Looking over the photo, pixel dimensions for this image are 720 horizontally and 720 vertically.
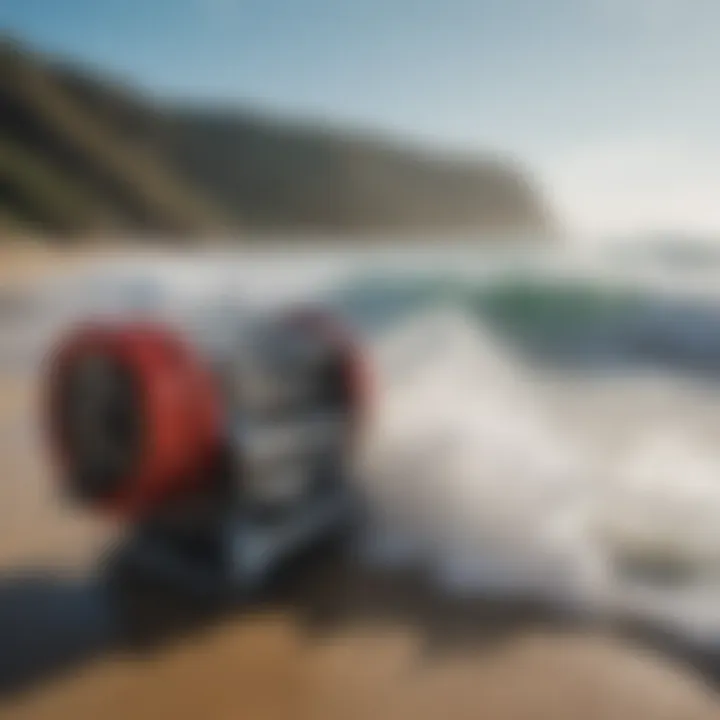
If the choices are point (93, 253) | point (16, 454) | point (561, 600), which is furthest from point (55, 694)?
point (561, 600)

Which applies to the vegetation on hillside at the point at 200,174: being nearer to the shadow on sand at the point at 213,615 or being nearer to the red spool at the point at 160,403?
the red spool at the point at 160,403

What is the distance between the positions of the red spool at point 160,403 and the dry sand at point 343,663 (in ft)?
0.80

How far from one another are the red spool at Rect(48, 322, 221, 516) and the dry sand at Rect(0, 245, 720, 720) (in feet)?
0.80

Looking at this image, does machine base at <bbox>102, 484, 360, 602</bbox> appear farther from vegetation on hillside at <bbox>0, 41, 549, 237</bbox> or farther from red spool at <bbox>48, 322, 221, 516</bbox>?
vegetation on hillside at <bbox>0, 41, 549, 237</bbox>

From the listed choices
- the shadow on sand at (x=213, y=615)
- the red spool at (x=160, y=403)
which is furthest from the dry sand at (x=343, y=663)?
the red spool at (x=160, y=403)

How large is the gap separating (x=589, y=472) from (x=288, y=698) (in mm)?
566

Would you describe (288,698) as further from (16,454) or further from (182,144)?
(182,144)

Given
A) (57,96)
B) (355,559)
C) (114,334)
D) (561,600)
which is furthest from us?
(355,559)

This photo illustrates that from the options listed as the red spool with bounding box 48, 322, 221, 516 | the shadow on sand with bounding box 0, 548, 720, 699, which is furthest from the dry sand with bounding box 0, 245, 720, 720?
the red spool with bounding box 48, 322, 221, 516

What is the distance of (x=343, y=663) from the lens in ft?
3.45

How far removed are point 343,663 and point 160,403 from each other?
1.54ft

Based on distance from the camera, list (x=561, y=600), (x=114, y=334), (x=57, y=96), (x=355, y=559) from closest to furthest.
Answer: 1. (x=114, y=334)
2. (x=57, y=96)
3. (x=561, y=600)
4. (x=355, y=559)

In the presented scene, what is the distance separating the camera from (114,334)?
0.93 meters

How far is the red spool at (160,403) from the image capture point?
0.91 metres
